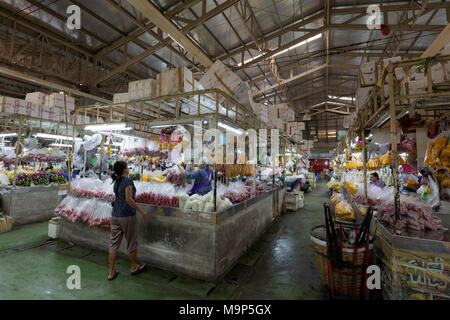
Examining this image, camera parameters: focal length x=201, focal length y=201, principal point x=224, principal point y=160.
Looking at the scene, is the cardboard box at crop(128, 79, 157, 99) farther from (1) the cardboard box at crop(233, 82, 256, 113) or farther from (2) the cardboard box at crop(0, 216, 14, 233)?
(2) the cardboard box at crop(0, 216, 14, 233)

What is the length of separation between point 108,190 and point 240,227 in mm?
3065

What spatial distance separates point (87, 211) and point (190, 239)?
96.7 inches

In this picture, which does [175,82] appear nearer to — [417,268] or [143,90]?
[143,90]

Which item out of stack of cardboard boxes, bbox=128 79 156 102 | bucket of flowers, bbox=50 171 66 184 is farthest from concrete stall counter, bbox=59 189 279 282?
bucket of flowers, bbox=50 171 66 184

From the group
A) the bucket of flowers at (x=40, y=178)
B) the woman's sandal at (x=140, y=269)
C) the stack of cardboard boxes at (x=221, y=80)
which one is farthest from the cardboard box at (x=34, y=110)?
the woman's sandal at (x=140, y=269)

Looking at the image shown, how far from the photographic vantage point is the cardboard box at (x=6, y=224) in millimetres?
5208

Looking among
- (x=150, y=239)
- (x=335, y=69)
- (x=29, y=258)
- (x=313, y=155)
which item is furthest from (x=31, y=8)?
(x=313, y=155)

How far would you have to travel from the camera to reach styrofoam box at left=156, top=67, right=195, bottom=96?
4031 millimetres

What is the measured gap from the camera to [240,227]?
13.4ft

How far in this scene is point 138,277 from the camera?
332 cm

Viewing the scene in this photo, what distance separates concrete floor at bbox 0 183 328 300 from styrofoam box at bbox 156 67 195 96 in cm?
342

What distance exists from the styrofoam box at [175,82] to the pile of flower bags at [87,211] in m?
2.64
